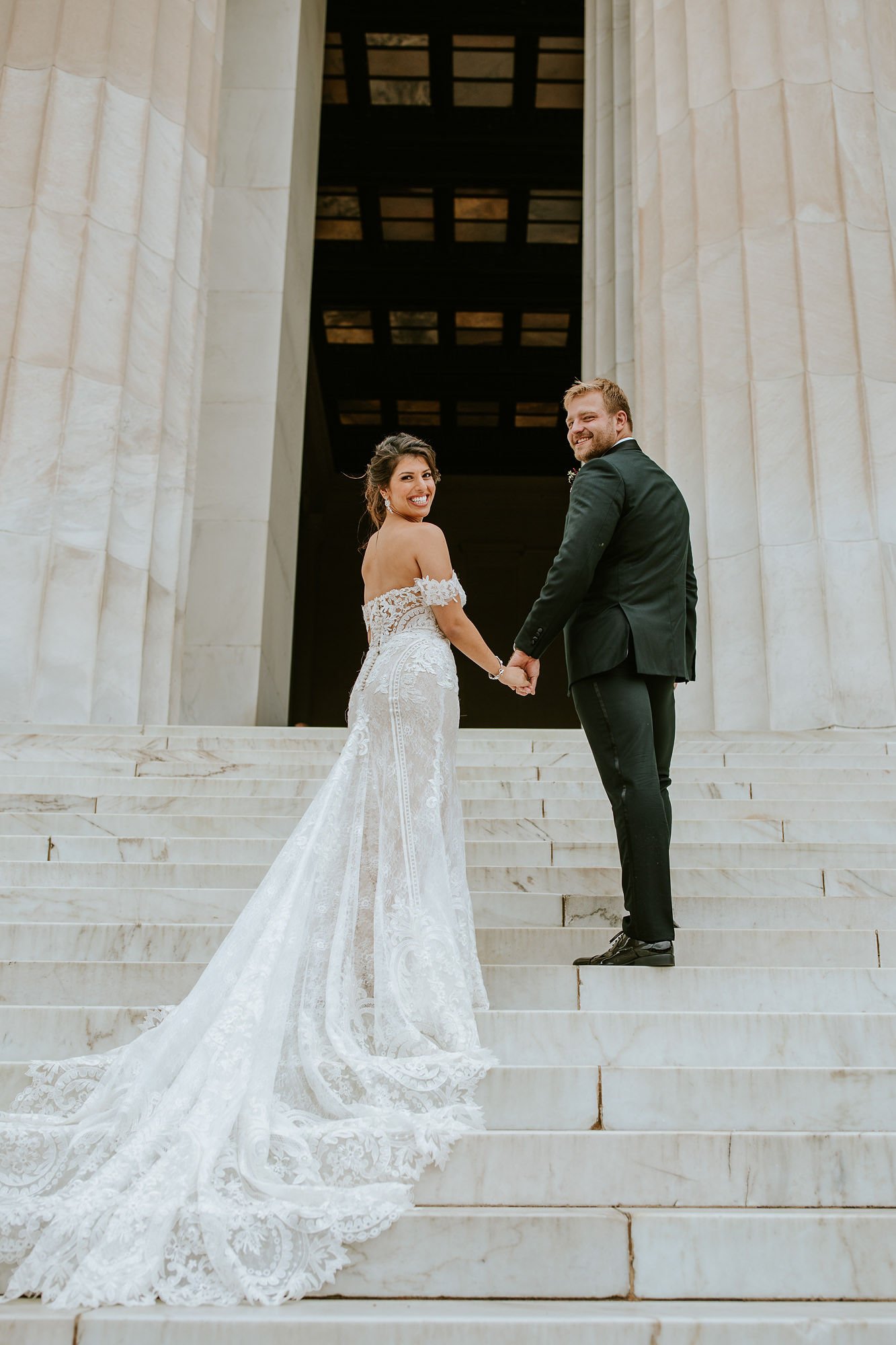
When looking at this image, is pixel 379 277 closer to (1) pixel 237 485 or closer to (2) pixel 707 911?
(1) pixel 237 485

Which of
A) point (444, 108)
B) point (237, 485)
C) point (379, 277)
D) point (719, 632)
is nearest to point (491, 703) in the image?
point (379, 277)

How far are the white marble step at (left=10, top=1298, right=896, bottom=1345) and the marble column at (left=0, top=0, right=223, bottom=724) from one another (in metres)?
6.56

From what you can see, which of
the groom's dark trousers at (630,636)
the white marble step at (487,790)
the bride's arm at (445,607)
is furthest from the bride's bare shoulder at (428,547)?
the white marble step at (487,790)

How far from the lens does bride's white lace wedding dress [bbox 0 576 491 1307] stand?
253 centimetres

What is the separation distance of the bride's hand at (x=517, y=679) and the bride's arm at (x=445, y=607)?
0.37 feet

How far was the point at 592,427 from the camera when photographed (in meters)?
4.24

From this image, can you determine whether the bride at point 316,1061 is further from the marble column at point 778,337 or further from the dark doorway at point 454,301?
the dark doorway at point 454,301

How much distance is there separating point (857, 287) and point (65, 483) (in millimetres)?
6359

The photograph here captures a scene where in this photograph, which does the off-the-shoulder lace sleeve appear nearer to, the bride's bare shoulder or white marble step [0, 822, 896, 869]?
the bride's bare shoulder

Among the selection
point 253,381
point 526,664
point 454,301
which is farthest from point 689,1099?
point 454,301

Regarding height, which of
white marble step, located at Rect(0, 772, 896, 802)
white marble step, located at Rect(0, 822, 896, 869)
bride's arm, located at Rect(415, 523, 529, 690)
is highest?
bride's arm, located at Rect(415, 523, 529, 690)

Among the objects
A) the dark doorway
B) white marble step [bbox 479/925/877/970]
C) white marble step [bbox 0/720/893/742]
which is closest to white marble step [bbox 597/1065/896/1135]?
white marble step [bbox 479/925/877/970]

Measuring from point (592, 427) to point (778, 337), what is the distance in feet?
19.1

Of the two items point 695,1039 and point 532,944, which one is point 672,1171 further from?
point 532,944
